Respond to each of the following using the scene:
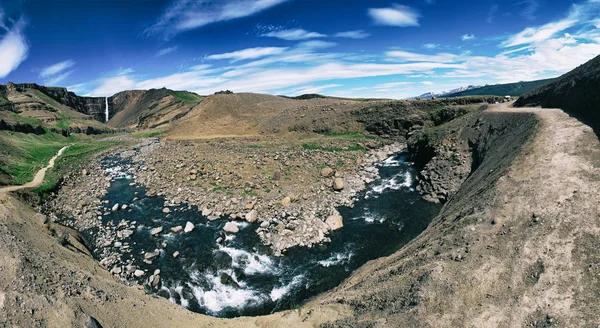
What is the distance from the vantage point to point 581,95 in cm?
1873

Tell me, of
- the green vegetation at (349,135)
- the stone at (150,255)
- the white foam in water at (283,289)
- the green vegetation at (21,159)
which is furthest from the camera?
the green vegetation at (349,135)

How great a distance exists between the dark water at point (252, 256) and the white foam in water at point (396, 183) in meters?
2.31

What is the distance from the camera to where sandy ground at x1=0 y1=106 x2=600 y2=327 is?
764 cm

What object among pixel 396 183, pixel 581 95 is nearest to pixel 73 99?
pixel 396 183

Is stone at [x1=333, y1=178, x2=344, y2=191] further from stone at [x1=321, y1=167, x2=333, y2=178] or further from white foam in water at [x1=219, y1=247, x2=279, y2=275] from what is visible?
white foam in water at [x1=219, y1=247, x2=279, y2=275]

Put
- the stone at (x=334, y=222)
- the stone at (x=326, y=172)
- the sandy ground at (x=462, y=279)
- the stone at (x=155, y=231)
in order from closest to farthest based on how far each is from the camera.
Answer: the sandy ground at (x=462, y=279) → the stone at (x=155, y=231) → the stone at (x=334, y=222) → the stone at (x=326, y=172)

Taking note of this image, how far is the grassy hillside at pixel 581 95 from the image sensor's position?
1678cm

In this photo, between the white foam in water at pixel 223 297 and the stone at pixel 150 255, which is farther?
the stone at pixel 150 255

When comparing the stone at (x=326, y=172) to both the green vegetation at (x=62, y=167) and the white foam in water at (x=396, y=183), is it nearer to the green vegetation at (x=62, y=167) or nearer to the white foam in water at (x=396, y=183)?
the white foam in water at (x=396, y=183)

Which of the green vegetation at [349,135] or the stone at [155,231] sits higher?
the green vegetation at [349,135]

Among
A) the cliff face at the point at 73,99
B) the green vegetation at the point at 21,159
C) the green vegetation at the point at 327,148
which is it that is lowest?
the green vegetation at the point at 327,148

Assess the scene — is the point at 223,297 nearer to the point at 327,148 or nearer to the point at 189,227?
the point at 189,227

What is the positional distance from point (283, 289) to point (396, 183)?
1844 centimetres

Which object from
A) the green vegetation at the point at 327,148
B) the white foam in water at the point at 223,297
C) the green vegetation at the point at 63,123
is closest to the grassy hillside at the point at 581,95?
the green vegetation at the point at 327,148
